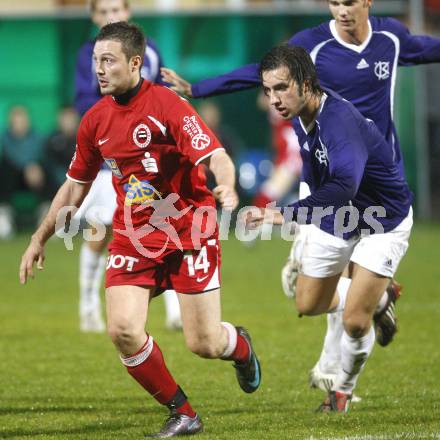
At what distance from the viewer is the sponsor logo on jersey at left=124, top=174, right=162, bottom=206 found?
5.62 m

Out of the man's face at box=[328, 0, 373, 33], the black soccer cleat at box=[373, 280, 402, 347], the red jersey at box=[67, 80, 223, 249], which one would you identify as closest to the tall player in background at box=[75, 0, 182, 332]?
the man's face at box=[328, 0, 373, 33]

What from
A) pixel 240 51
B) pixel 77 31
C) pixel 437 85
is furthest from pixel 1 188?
pixel 437 85

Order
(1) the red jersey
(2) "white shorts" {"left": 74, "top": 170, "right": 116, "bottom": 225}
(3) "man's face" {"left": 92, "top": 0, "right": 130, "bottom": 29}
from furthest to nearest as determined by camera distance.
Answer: (2) "white shorts" {"left": 74, "top": 170, "right": 116, "bottom": 225} → (3) "man's face" {"left": 92, "top": 0, "right": 130, "bottom": 29} → (1) the red jersey

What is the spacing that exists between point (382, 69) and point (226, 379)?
2.21 m

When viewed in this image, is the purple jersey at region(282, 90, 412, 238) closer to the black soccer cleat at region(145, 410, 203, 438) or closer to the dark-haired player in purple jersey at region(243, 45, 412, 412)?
the dark-haired player in purple jersey at region(243, 45, 412, 412)

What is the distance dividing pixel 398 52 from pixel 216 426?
8.46ft

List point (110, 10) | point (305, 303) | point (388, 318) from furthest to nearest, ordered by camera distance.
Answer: point (110, 10) < point (388, 318) < point (305, 303)

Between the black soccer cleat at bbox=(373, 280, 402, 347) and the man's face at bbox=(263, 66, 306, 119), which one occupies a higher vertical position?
the man's face at bbox=(263, 66, 306, 119)

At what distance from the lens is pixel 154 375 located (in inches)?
217

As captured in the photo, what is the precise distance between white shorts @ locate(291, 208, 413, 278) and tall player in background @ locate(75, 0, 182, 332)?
2734 millimetres

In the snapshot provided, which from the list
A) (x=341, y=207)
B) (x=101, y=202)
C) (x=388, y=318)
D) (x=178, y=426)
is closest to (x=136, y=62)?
(x=341, y=207)

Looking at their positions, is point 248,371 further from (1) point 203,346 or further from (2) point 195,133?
(2) point 195,133

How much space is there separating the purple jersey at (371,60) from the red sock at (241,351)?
4.99 feet

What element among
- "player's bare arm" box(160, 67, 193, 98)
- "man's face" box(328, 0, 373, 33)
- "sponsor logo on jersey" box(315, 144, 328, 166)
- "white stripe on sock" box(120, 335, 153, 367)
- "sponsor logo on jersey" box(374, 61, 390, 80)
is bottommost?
"white stripe on sock" box(120, 335, 153, 367)
